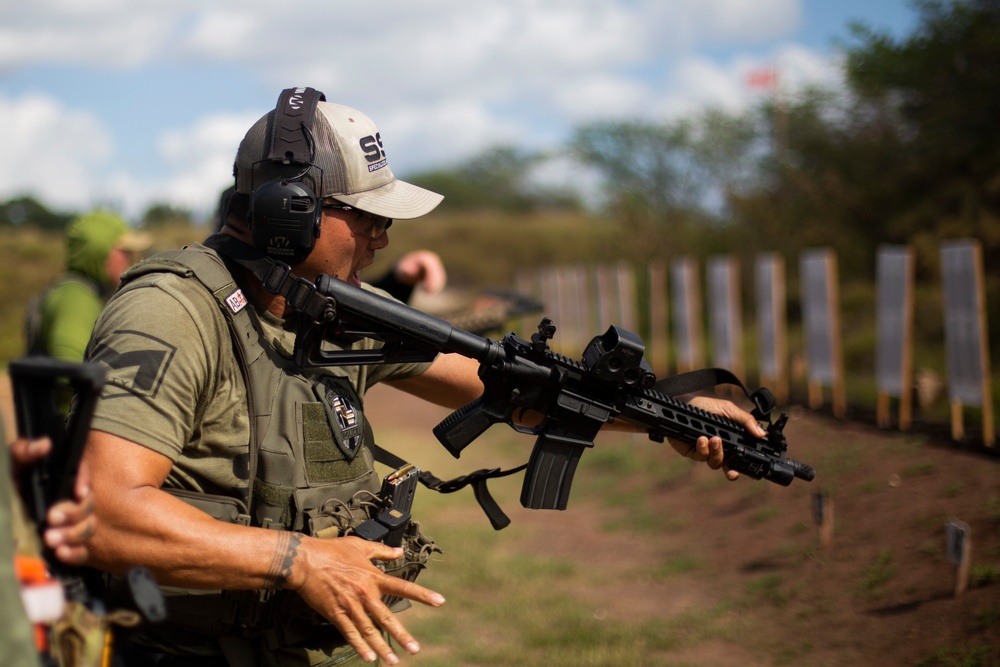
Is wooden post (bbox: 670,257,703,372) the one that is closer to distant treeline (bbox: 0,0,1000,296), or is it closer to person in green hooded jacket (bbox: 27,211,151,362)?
distant treeline (bbox: 0,0,1000,296)

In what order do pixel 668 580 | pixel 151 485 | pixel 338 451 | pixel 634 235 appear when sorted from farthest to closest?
pixel 634 235 → pixel 668 580 → pixel 338 451 → pixel 151 485

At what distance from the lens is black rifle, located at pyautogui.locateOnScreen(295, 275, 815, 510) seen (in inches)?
99.7

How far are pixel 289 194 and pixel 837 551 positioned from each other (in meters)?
4.71

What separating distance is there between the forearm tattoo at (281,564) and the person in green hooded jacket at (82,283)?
2.96m

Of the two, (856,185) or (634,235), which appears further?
(634,235)

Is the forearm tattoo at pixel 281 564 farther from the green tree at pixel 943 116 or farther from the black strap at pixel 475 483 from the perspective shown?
the green tree at pixel 943 116

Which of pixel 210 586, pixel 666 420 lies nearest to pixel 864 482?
pixel 666 420

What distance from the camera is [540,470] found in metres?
2.85

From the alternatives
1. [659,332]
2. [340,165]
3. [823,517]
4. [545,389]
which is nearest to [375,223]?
[340,165]

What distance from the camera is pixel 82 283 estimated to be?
5.18 metres

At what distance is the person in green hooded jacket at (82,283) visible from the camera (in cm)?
488

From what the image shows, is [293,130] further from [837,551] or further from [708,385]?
[837,551]

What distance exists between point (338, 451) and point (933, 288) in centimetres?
1146

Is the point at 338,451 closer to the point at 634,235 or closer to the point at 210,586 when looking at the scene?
the point at 210,586
